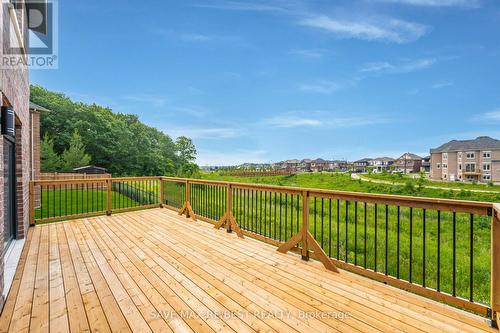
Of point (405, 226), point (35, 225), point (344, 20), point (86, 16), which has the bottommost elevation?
point (405, 226)

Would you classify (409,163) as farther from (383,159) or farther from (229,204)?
(229,204)

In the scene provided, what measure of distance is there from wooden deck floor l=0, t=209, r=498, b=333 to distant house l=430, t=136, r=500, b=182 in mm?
48963

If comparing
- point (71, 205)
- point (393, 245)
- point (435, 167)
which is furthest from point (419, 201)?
point (435, 167)

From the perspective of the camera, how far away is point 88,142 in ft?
91.1

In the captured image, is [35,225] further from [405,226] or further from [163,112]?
[163,112]

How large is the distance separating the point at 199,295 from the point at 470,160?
52893 millimetres

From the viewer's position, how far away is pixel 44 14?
4.44 m

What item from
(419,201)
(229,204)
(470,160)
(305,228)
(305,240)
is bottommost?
(305,240)

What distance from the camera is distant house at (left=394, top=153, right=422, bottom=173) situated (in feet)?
233

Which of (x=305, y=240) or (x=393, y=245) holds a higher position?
(x=305, y=240)

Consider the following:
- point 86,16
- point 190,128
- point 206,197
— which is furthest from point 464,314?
point 190,128

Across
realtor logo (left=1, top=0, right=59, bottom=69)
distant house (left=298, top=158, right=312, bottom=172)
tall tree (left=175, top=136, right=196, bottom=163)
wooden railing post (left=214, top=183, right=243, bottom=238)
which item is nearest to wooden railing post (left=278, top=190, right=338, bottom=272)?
wooden railing post (left=214, top=183, right=243, bottom=238)

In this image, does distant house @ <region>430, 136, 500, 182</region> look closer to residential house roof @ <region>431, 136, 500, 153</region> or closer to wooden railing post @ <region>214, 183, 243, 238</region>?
residential house roof @ <region>431, 136, 500, 153</region>

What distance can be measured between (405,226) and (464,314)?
28.2ft
